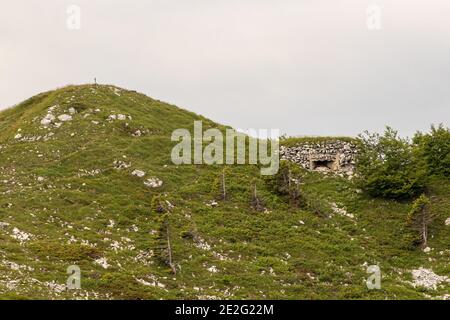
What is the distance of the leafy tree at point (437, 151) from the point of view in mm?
65438

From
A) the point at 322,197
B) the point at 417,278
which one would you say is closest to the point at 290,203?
the point at 322,197

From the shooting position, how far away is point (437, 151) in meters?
66.3

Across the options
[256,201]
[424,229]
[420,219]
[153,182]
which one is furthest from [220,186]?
[424,229]

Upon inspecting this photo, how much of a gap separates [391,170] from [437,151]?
20.2 ft

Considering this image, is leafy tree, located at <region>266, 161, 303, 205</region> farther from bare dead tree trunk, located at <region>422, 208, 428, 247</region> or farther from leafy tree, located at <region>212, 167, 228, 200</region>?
bare dead tree trunk, located at <region>422, 208, 428, 247</region>

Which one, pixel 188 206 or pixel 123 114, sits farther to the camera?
pixel 123 114

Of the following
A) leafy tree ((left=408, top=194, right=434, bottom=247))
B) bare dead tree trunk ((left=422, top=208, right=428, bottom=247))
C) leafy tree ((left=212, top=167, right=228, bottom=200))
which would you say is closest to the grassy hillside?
leafy tree ((left=212, top=167, right=228, bottom=200))

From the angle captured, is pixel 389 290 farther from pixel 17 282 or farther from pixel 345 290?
pixel 17 282

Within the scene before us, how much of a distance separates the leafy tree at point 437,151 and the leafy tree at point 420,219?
10.1 m

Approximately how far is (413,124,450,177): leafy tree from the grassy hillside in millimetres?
1917

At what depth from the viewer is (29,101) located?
276ft

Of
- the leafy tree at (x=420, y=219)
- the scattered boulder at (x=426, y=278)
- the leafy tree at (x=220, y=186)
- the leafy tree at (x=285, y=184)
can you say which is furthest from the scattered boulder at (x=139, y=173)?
the scattered boulder at (x=426, y=278)
